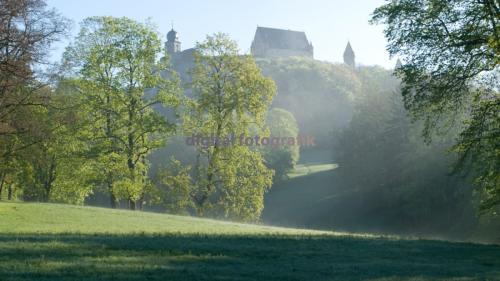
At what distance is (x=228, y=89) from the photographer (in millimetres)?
45938

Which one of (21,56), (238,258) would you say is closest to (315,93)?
(21,56)

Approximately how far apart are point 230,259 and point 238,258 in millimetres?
317

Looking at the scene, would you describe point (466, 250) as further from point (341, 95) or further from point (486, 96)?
point (341, 95)

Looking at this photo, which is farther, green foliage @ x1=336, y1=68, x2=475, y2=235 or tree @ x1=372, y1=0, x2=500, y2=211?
green foliage @ x1=336, y1=68, x2=475, y2=235

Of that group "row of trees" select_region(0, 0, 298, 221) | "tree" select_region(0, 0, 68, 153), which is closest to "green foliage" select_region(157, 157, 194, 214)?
"row of trees" select_region(0, 0, 298, 221)

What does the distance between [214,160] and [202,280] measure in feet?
Result: 111

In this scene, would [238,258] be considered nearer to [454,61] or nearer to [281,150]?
[454,61]

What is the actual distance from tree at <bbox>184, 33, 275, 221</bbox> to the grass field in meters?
23.8

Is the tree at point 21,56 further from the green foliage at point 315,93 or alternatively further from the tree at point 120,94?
the green foliage at point 315,93

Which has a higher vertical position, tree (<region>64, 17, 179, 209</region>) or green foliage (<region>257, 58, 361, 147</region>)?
green foliage (<region>257, 58, 361, 147</region>)

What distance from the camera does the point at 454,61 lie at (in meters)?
22.5

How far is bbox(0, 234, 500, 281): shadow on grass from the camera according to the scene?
12250mm

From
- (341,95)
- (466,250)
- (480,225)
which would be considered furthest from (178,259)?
(341,95)

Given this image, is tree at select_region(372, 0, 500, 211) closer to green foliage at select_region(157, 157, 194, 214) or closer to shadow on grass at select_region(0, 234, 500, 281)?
shadow on grass at select_region(0, 234, 500, 281)
